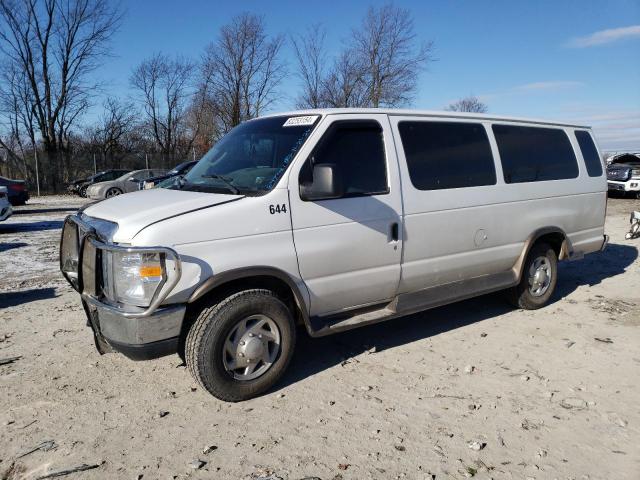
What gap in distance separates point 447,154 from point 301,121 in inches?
58.1

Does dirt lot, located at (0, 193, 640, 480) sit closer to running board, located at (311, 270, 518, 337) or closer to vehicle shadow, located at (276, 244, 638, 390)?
vehicle shadow, located at (276, 244, 638, 390)

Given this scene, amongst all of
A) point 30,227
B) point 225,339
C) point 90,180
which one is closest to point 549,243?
point 225,339

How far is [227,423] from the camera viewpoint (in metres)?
3.42

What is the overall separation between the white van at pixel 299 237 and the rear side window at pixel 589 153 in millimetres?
1169

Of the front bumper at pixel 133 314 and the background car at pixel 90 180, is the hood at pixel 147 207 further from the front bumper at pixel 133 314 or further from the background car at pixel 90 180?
the background car at pixel 90 180

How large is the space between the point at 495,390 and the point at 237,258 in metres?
2.21

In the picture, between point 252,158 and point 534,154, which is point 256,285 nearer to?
point 252,158

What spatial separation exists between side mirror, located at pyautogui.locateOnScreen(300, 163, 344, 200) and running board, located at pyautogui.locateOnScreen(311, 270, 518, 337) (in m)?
1.00

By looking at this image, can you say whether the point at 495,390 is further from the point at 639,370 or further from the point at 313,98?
the point at 313,98

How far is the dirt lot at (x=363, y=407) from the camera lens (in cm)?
297

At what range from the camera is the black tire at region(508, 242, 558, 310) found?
18.5ft

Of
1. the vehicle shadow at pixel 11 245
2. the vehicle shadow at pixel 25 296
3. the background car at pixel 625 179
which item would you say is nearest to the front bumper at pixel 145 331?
the vehicle shadow at pixel 25 296

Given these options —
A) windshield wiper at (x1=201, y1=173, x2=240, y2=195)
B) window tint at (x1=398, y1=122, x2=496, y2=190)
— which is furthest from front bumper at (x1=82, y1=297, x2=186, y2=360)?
window tint at (x1=398, y1=122, x2=496, y2=190)

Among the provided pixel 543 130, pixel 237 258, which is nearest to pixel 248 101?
pixel 543 130
